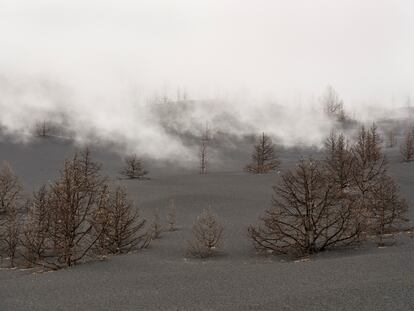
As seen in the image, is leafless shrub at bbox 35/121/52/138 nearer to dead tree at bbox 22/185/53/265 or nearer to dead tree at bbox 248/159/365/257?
dead tree at bbox 22/185/53/265

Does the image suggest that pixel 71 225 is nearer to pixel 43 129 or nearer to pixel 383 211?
pixel 383 211

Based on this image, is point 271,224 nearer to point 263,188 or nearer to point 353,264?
point 353,264

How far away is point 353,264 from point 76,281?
12.2 metres

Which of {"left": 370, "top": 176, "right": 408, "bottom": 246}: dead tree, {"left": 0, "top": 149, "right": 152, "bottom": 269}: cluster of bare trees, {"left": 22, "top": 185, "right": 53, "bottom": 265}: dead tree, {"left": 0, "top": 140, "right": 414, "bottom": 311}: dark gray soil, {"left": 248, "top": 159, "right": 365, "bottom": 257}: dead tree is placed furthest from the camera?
{"left": 370, "top": 176, "right": 408, "bottom": 246}: dead tree

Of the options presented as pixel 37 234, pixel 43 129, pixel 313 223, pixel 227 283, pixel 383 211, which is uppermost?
pixel 43 129

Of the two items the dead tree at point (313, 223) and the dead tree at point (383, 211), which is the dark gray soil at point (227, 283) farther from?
the dead tree at point (383, 211)

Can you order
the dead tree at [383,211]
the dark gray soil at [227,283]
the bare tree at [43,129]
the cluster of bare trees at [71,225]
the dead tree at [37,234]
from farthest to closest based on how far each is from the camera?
the bare tree at [43,129]
the dead tree at [383,211]
the dead tree at [37,234]
the cluster of bare trees at [71,225]
the dark gray soil at [227,283]

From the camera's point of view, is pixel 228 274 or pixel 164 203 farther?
pixel 164 203

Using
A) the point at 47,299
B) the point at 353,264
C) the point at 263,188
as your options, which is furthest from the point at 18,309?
the point at 263,188

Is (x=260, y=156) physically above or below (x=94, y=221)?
above

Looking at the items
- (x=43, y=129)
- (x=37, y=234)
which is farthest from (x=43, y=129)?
(x=37, y=234)

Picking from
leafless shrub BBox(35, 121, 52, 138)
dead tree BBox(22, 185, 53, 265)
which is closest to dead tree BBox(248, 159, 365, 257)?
dead tree BBox(22, 185, 53, 265)

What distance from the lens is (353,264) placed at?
18.1 m

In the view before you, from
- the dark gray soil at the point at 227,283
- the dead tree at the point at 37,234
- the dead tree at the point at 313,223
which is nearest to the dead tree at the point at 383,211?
the dark gray soil at the point at 227,283
